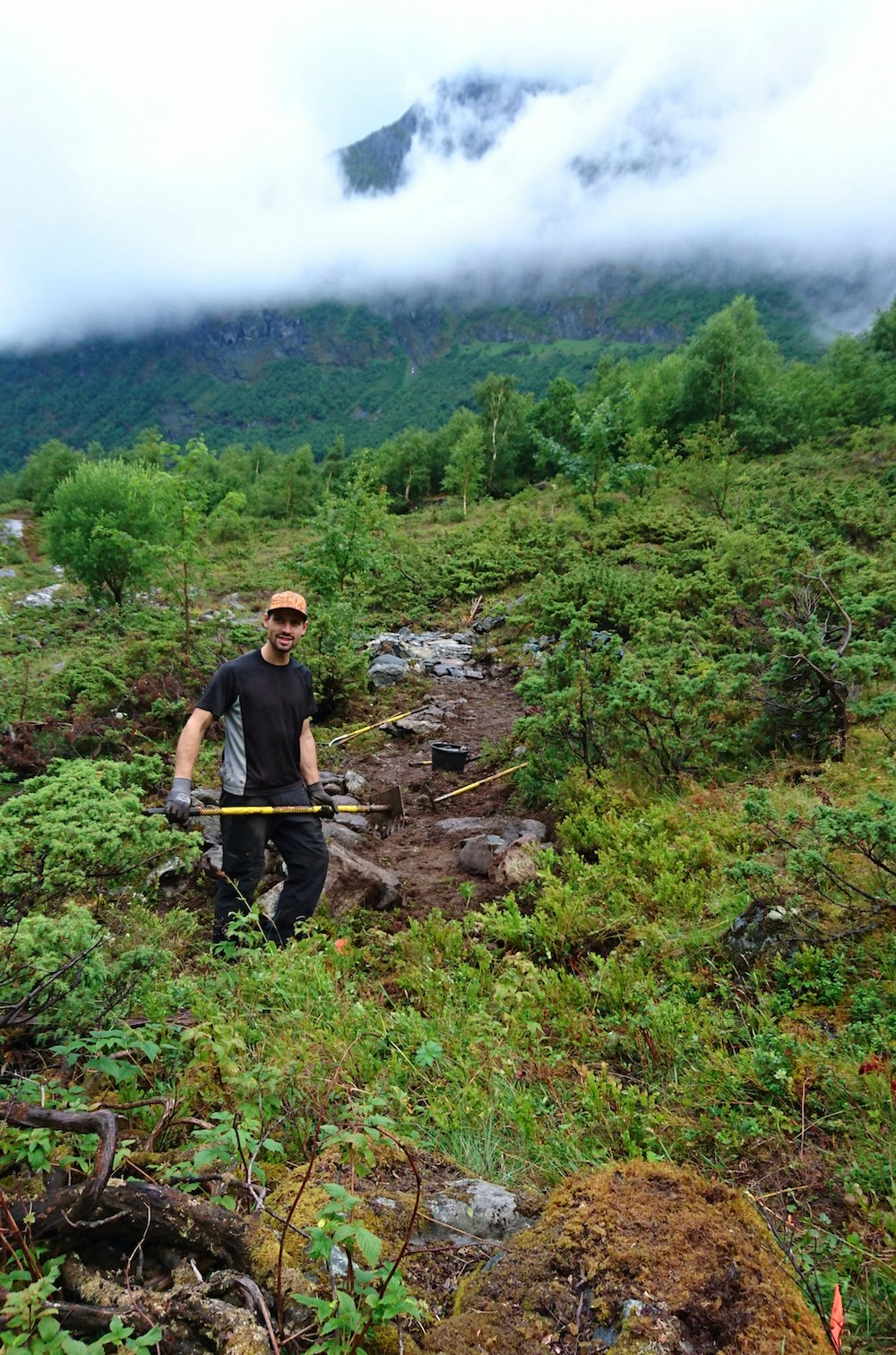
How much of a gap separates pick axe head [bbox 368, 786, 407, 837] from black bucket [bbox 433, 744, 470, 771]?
134cm

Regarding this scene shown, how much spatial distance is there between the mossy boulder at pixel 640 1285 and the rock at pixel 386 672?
10.2 metres

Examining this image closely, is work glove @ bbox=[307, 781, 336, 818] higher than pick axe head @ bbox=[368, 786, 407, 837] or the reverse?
higher

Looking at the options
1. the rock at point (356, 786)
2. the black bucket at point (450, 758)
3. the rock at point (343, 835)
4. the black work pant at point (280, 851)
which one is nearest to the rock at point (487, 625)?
the black bucket at point (450, 758)

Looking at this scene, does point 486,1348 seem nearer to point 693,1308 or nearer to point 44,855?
point 693,1308

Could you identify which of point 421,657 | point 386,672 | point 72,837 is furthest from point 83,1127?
point 421,657

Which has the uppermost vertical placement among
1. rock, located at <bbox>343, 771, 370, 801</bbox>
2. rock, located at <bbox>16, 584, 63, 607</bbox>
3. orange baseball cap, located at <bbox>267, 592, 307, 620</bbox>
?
orange baseball cap, located at <bbox>267, 592, 307, 620</bbox>

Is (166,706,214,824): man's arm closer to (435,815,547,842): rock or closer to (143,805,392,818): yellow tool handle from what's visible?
(143,805,392,818): yellow tool handle

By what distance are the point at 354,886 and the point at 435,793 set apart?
106 inches

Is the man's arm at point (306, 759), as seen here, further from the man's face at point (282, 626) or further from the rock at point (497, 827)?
the rock at point (497, 827)

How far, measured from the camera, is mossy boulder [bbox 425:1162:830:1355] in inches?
57.6

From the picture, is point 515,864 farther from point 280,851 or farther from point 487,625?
point 487,625

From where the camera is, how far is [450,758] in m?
8.73

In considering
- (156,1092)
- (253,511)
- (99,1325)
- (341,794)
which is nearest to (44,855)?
(156,1092)

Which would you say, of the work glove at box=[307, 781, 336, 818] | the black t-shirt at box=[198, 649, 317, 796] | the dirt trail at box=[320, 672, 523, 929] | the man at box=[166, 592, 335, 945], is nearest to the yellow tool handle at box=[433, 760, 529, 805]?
the dirt trail at box=[320, 672, 523, 929]
